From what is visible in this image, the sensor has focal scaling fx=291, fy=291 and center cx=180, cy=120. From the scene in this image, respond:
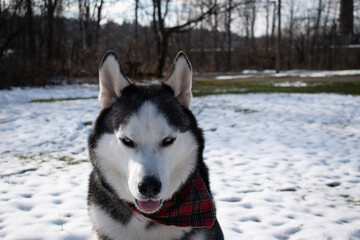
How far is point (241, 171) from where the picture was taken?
4.89 m

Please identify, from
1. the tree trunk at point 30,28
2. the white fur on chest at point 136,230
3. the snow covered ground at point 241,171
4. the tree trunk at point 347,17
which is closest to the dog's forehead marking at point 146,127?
the white fur on chest at point 136,230

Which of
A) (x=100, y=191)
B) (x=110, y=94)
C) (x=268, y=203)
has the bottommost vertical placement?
(x=268, y=203)

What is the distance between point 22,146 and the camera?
6000 mm

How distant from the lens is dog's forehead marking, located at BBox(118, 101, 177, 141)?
7.46ft

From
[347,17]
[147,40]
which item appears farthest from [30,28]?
[347,17]

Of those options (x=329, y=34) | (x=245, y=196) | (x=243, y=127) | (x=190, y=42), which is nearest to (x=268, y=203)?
(x=245, y=196)

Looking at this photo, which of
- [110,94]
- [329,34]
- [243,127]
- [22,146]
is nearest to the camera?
[110,94]

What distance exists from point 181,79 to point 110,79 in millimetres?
645

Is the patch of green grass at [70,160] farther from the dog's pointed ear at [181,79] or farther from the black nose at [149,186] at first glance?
the black nose at [149,186]

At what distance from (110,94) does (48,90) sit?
1366cm

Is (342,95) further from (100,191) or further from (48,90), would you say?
(48,90)

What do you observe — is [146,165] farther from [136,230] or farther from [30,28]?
[30,28]

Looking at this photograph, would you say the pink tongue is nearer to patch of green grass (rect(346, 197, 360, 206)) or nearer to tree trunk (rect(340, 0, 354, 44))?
patch of green grass (rect(346, 197, 360, 206))

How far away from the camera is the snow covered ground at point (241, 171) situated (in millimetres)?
3143
